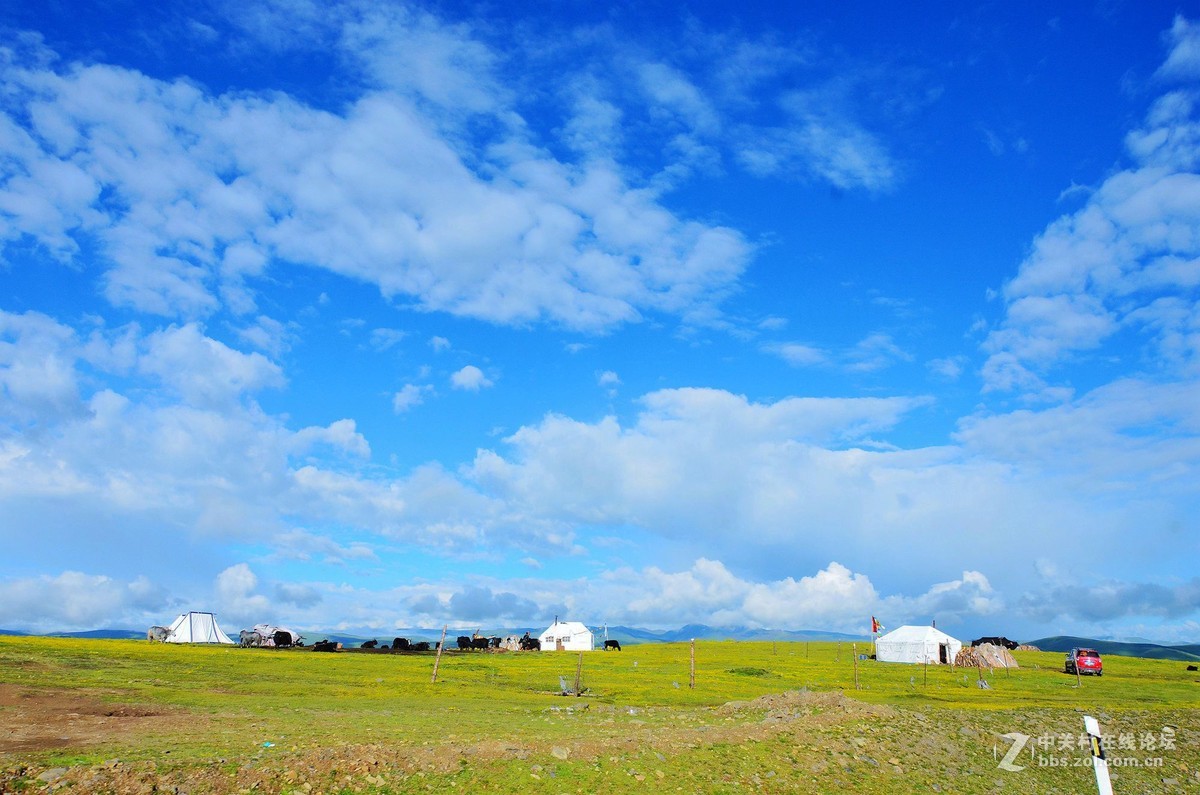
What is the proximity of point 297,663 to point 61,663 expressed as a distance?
72.2 feet

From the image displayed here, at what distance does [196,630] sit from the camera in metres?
136

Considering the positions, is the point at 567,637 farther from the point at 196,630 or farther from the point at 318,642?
the point at 196,630

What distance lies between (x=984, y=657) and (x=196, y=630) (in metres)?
134

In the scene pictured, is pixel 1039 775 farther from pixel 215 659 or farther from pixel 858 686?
pixel 215 659

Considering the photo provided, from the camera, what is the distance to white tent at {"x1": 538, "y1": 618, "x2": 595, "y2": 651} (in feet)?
496

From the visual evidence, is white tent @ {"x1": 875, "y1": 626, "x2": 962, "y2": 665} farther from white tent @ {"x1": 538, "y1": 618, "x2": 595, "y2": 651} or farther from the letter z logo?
the letter z logo

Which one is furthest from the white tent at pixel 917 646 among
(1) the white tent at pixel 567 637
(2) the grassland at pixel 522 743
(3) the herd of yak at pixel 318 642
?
(2) the grassland at pixel 522 743

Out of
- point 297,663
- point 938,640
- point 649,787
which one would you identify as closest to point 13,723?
point 649,787

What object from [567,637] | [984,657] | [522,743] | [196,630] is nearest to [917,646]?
[984,657]

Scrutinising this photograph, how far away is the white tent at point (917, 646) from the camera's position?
115625 millimetres

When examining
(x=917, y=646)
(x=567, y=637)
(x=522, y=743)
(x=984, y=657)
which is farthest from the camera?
(x=567, y=637)

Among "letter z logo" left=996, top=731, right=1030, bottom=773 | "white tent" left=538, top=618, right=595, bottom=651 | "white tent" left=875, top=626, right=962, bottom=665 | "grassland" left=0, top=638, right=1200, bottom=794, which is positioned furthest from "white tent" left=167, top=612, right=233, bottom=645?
"letter z logo" left=996, top=731, right=1030, bottom=773

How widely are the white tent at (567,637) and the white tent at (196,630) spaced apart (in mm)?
60434

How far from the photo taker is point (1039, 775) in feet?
89.1
